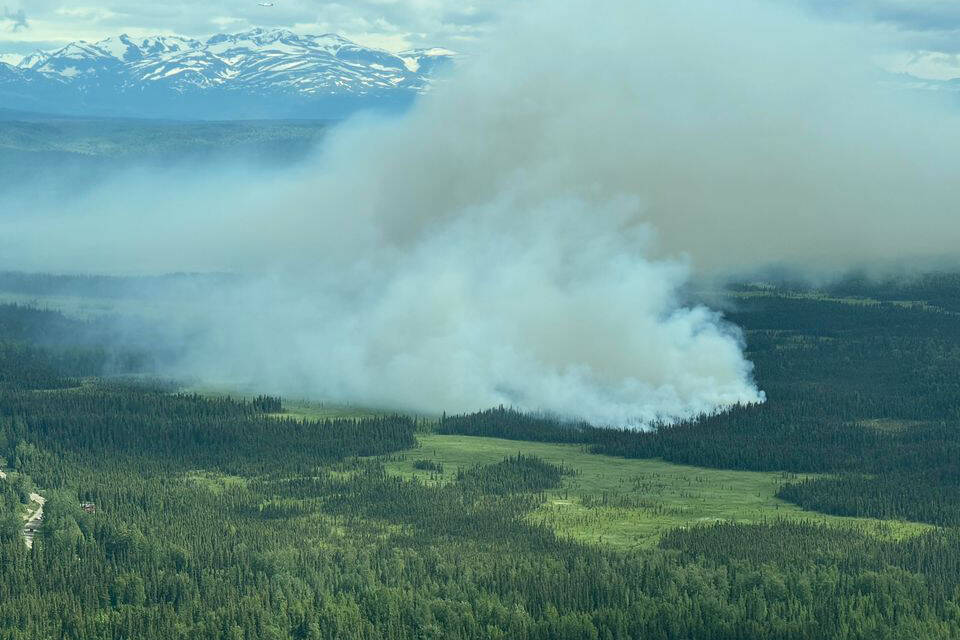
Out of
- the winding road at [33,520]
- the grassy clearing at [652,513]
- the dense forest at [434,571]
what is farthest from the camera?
the grassy clearing at [652,513]

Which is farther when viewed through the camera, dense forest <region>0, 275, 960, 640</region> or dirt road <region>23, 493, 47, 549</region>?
dirt road <region>23, 493, 47, 549</region>

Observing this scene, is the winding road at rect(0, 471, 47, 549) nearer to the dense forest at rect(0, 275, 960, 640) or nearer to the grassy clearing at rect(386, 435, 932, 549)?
the dense forest at rect(0, 275, 960, 640)

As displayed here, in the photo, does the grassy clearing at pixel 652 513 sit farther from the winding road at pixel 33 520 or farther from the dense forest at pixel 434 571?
the winding road at pixel 33 520

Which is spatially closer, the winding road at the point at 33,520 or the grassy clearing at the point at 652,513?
the winding road at the point at 33,520

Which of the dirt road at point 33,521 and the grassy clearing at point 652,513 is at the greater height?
the grassy clearing at point 652,513

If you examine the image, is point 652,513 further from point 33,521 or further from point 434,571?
point 33,521

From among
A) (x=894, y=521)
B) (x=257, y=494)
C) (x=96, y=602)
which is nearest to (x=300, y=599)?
(x=96, y=602)

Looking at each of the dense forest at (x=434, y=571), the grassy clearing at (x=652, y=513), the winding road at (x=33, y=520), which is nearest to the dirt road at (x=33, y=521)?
the winding road at (x=33, y=520)

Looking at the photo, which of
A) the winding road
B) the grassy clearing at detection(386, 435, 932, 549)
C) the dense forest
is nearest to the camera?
the dense forest

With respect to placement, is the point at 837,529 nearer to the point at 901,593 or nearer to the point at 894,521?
the point at 894,521

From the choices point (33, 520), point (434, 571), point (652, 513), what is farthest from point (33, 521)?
Result: point (652, 513)

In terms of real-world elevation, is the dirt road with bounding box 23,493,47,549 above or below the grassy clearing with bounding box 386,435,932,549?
below

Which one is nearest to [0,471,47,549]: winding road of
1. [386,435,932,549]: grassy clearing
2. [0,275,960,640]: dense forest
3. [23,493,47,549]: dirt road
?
[23,493,47,549]: dirt road
